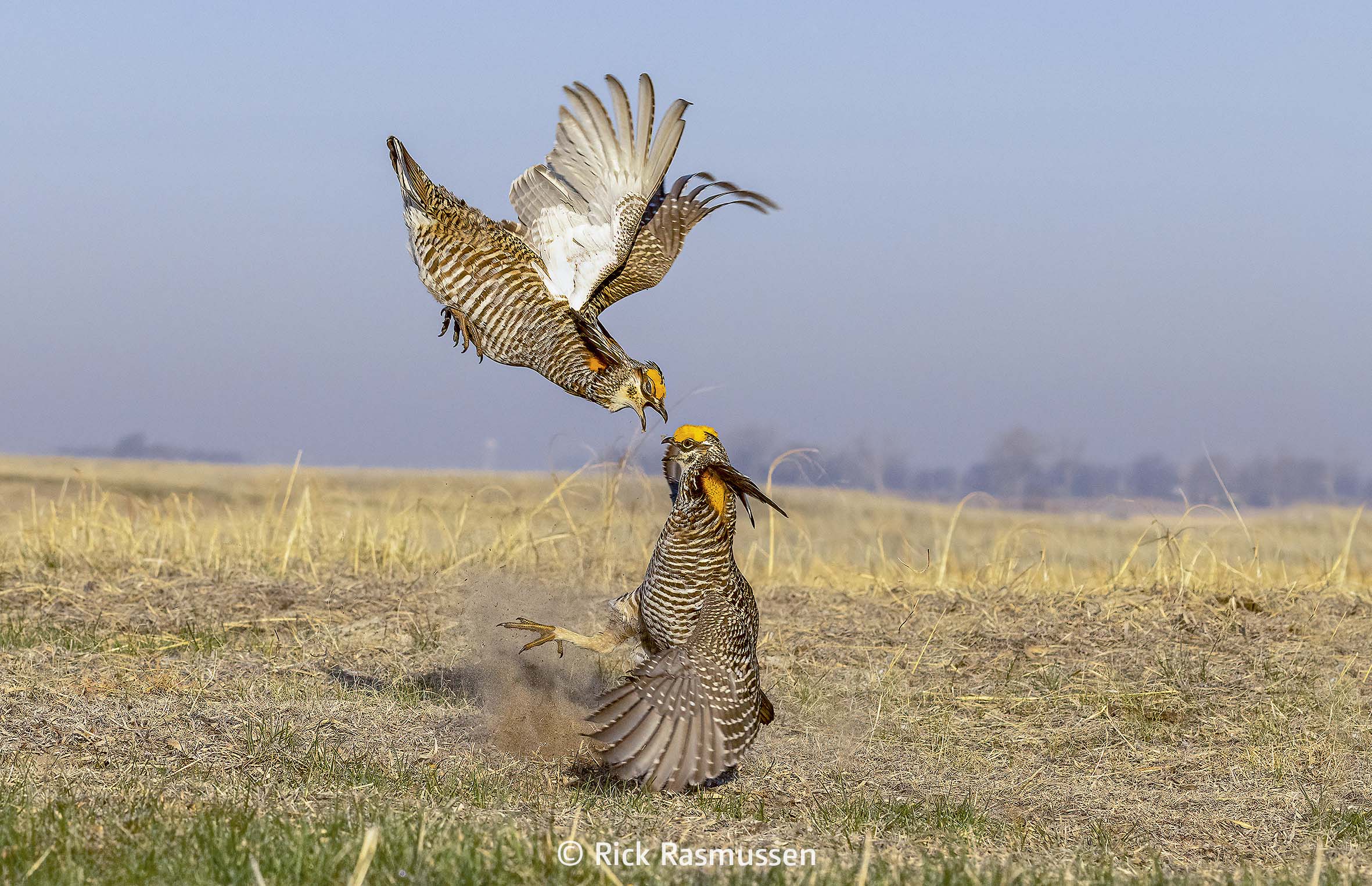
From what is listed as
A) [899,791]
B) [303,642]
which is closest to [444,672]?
[303,642]

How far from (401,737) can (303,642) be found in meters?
1.97

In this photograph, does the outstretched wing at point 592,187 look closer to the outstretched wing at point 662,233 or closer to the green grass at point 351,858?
the outstretched wing at point 662,233

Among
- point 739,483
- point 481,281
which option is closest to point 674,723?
point 739,483

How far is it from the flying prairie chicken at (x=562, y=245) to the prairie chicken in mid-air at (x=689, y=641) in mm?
480

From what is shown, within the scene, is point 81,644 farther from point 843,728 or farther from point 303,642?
point 843,728

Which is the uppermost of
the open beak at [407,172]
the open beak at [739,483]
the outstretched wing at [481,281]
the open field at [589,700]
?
the open beak at [407,172]

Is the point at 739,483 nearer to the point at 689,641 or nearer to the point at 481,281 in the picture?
the point at 689,641

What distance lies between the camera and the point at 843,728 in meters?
6.25

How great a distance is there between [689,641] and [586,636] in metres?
0.65

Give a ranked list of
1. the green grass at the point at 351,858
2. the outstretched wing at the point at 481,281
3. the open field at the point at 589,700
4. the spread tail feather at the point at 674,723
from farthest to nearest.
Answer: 1. the outstretched wing at the point at 481,281
2. the spread tail feather at the point at 674,723
3. the open field at the point at 589,700
4. the green grass at the point at 351,858

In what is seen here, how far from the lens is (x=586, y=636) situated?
17.7 feet

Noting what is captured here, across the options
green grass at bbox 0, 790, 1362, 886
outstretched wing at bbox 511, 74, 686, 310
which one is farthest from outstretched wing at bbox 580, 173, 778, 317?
green grass at bbox 0, 790, 1362, 886

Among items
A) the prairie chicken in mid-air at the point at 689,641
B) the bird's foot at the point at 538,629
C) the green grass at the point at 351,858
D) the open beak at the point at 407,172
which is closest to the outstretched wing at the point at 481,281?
the open beak at the point at 407,172

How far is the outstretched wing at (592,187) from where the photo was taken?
572cm
